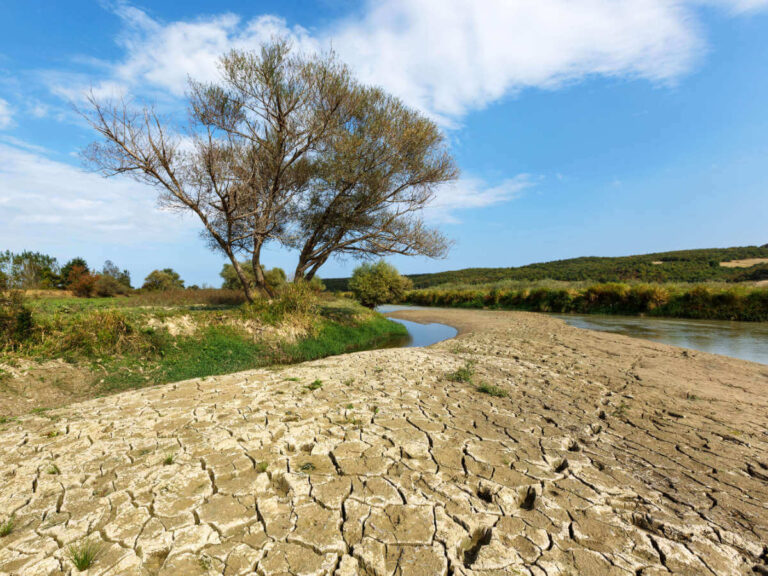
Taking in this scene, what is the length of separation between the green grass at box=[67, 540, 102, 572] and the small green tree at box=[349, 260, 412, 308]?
2195 centimetres

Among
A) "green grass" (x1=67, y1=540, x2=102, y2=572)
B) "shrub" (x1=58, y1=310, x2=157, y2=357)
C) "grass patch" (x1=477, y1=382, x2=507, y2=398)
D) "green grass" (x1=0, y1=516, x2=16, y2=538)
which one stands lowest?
"grass patch" (x1=477, y1=382, x2=507, y2=398)

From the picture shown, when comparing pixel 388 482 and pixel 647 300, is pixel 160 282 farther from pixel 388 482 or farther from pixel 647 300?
pixel 647 300

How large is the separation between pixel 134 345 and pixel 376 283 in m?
17.6

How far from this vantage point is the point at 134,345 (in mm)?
7676

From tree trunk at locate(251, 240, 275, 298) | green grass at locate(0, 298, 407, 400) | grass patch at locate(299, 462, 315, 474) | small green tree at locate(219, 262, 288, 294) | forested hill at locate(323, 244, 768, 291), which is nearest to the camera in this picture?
grass patch at locate(299, 462, 315, 474)

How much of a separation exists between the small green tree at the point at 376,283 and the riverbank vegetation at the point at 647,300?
1129 centimetres

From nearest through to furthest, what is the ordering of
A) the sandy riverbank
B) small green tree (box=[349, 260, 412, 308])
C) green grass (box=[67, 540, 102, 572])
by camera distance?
green grass (box=[67, 540, 102, 572]) → the sandy riverbank → small green tree (box=[349, 260, 412, 308])

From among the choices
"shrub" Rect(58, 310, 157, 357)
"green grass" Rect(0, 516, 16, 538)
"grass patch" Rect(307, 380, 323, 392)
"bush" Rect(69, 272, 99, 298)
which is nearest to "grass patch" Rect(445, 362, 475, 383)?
"grass patch" Rect(307, 380, 323, 392)

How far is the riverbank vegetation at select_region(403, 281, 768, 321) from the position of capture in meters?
17.9

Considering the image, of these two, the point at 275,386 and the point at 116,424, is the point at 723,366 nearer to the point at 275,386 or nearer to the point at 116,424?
the point at 275,386

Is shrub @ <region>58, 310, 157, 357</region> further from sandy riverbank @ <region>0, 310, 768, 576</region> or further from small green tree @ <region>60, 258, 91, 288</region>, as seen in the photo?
small green tree @ <region>60, 258, 91, 288</region>

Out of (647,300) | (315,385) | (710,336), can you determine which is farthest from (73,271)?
(647,300)

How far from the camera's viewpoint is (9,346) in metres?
6.45

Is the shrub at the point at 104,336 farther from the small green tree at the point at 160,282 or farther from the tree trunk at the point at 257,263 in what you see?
the small green tree at the point at 160,282
